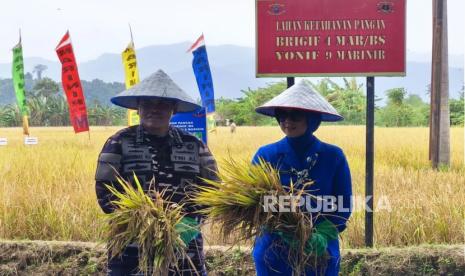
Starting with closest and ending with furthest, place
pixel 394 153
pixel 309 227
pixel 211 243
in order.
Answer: pixel 309 227 → pixel 211 243 → pixel 394 153

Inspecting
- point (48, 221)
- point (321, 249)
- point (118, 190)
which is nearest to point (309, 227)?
point (321, 249)

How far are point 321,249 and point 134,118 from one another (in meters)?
4.60

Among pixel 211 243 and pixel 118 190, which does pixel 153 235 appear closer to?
pixel 118 190

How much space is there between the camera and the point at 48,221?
479 cm

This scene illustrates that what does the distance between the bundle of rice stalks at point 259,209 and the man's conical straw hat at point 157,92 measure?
43cm

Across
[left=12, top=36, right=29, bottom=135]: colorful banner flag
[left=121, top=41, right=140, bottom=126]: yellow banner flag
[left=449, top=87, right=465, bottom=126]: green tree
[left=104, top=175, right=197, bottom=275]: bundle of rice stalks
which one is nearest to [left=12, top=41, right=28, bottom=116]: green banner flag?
[left=12, top=36, right=29, bottom=135]: colorful banner flag

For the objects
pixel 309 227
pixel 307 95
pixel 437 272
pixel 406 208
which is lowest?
pixel 437 272

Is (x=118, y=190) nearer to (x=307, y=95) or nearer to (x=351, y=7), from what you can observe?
(x=307, y=95)

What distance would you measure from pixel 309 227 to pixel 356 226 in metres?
2.38

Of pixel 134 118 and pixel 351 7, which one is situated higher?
pixel 351 7

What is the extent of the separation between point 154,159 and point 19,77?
1185 cm

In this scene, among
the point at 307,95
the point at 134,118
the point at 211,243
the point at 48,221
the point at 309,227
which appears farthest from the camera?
the point at 134,118

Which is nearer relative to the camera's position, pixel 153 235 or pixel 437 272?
pixel 153 235

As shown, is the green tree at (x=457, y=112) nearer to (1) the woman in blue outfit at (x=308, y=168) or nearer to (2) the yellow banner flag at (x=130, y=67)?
(2) the yellow banner flag at (x=130, y=67)
